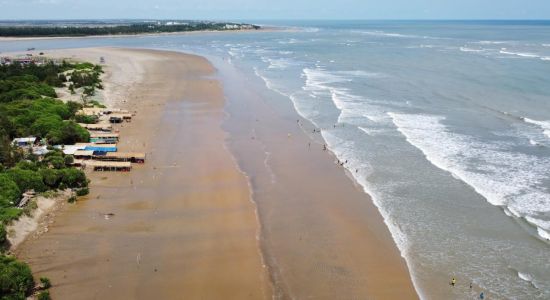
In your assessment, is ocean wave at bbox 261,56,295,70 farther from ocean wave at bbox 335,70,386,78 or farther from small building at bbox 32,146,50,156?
small building at bbox 32,146,50,156

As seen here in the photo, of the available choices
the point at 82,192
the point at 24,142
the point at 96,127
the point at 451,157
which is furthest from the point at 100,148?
the point at 451,157

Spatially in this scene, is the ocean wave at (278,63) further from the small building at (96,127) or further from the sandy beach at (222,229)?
the small building at (96,127)

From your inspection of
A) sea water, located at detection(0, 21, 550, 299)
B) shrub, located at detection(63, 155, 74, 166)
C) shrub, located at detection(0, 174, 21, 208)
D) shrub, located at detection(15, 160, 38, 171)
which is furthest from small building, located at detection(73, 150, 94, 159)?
sea water, located at detection(0, 21, 550, 299)

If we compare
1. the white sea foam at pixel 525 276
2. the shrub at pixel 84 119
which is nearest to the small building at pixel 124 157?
the shrub at pixel 84 119

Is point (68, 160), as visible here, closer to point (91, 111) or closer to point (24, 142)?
point (24, 142)

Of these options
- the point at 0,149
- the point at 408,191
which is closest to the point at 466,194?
the point at 408,191
